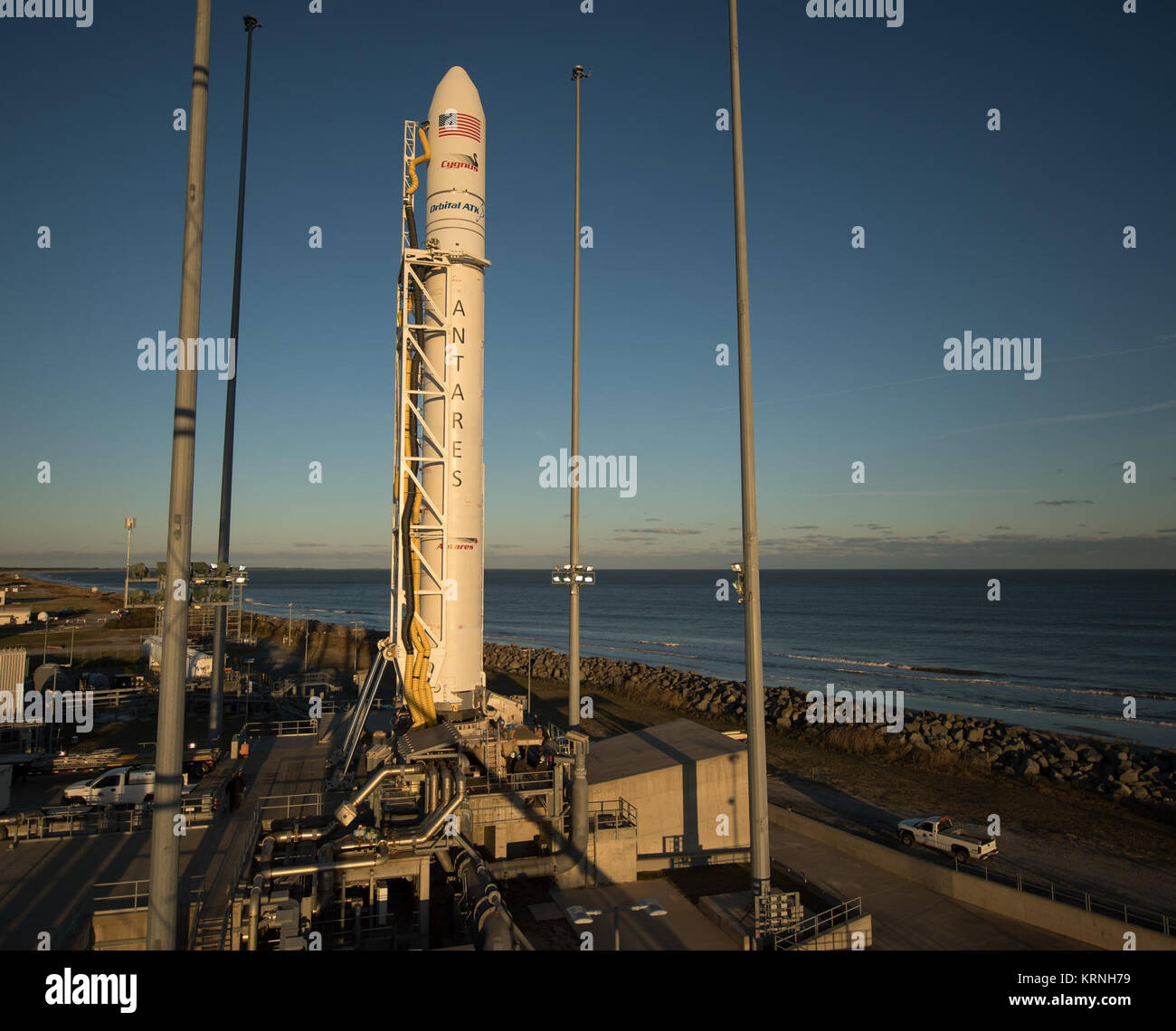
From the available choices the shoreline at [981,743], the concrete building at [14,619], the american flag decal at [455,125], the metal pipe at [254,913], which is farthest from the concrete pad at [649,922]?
the concrete building at [14,619]

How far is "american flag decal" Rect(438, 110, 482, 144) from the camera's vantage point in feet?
72.8

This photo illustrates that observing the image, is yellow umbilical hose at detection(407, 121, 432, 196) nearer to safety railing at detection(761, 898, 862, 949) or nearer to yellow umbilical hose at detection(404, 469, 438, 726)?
yellow umbilical hose at detection(404, 469, 438, 726)

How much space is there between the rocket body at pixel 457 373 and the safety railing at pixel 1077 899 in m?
14.1

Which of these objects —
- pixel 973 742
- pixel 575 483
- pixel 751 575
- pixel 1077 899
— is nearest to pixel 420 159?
pixel 575 483

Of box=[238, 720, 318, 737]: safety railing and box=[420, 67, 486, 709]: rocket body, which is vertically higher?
box=[420, 67, 486, 709]: rocket body

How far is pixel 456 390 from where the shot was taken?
21891 mm

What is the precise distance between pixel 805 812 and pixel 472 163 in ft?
77.2

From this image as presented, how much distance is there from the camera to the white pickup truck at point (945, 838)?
20.2m

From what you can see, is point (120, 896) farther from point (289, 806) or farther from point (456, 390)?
point (456, 390)

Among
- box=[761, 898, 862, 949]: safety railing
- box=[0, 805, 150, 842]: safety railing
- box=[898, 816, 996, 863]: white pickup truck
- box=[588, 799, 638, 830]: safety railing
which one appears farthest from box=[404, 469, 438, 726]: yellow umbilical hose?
box=[898, 816, 996, 863]: white pickup truck

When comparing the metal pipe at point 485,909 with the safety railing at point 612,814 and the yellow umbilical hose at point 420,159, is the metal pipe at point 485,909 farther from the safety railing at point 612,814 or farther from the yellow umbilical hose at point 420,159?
the yellow umbilical hose at point 420,159

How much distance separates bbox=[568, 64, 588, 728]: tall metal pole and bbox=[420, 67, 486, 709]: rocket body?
14.1 ft

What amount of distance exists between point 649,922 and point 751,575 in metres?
8.07

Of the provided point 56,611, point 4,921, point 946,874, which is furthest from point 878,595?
point 4,921
